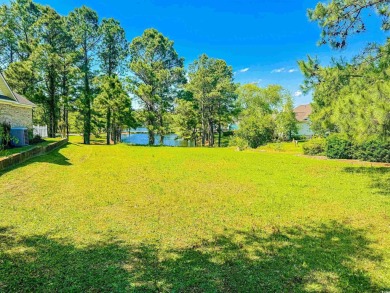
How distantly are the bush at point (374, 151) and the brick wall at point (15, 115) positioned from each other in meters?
20.3

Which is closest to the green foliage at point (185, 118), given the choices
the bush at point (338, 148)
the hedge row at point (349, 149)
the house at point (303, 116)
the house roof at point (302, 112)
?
the hedge row at point (349, 149)

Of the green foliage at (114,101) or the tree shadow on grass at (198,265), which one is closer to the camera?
the tree shadow on grass at (198,265)

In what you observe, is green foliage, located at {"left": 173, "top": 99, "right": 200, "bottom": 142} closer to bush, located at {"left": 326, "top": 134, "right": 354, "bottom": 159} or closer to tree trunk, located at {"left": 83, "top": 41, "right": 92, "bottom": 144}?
tree trunk, located at {"left": 83, "top": 41, "right": 92, "bottom": 144}

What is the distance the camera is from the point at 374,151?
13.1 m

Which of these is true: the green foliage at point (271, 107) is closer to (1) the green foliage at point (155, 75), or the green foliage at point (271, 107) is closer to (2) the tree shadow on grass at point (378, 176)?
(1) the green foliage at point (155, 75)

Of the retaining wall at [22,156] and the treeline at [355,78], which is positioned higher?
the treeline at [355,78]

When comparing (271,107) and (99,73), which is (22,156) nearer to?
(99,73)

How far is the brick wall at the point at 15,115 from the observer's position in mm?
15030

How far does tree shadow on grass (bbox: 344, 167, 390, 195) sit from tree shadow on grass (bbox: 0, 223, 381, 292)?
4.29 metres

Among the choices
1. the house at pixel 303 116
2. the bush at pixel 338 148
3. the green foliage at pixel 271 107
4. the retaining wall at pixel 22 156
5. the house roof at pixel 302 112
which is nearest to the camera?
the retaining wall at pixel 22 156

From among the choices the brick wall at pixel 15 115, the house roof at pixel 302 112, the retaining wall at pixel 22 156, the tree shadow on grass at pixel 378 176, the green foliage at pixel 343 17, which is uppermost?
the house roof at pixel 302 112

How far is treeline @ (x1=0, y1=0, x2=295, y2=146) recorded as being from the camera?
2505 cm

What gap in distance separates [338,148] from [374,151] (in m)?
2.00

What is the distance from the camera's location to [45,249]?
13.4 ft
